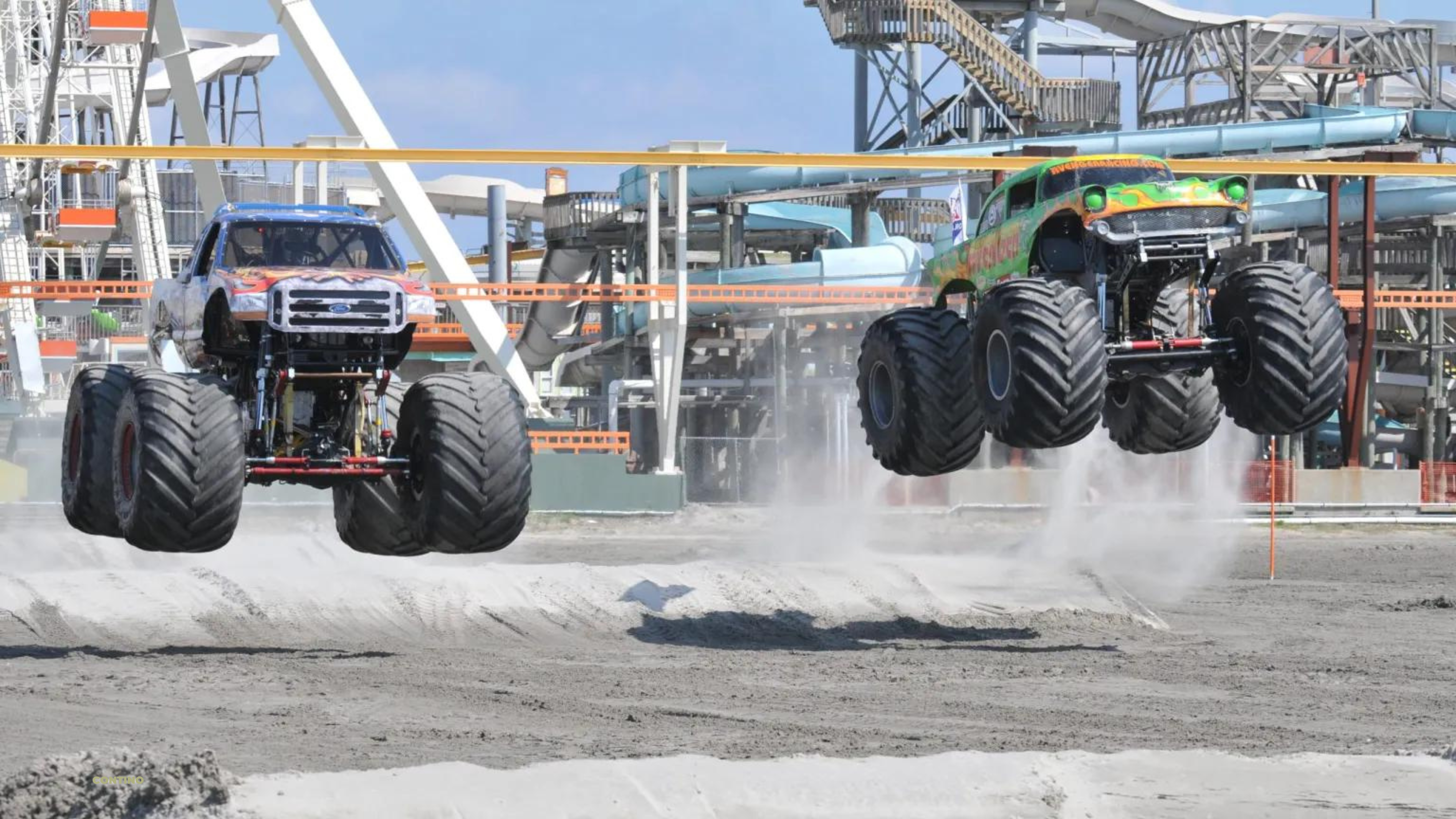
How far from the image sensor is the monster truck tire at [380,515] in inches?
558

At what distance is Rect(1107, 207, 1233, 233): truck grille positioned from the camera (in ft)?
44.7

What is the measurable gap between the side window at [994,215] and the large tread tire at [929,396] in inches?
36.4

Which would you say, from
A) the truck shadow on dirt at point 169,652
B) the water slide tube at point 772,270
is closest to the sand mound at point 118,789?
the truck shadow on dirt at point 169,652

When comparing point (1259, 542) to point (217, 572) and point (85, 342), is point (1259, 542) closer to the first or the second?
point (217, 572)

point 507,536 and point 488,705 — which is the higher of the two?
point 507,536

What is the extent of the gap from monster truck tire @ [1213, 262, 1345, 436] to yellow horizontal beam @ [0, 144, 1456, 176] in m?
2.33

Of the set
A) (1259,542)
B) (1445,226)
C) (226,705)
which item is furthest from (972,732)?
(1445,226)

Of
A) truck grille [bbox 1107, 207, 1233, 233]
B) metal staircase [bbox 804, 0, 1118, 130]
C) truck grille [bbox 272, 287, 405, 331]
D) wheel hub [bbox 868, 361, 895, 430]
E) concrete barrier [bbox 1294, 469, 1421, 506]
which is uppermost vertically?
metal staircase [bbox 804, 0, 1118, 130]

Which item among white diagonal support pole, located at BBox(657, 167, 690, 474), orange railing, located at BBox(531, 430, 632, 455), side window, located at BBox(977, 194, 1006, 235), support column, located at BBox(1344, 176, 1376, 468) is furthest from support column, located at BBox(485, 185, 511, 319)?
side window, located at BBox(977, 194, 1006, 235)

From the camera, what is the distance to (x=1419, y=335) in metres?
36.4

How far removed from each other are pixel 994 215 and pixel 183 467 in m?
6.84

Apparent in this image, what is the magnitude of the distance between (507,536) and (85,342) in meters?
42.8

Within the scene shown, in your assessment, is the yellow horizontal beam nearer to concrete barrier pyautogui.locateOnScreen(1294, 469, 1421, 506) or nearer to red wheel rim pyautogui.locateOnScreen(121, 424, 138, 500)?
red wheel rim pyautogui.locateOnScreen(121, 424, 138, 500)

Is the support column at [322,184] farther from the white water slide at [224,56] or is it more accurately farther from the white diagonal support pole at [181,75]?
the white water slide at [224,56]
